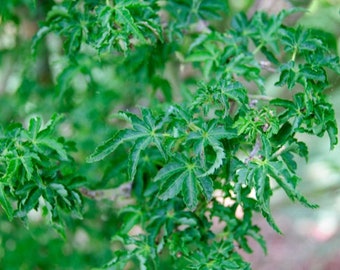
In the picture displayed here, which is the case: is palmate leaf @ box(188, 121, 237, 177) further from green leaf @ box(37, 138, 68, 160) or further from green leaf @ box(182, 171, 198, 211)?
green leaf @ box(37, 138, 68, 160)

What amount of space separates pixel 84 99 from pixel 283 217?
2.76 m

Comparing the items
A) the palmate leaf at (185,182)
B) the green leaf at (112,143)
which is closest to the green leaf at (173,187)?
the palmate leaf at (185,182)

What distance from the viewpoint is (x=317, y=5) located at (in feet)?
7.39

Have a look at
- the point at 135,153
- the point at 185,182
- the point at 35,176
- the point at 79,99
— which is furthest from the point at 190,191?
the point at 79,99

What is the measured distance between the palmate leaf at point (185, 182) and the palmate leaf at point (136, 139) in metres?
0.03

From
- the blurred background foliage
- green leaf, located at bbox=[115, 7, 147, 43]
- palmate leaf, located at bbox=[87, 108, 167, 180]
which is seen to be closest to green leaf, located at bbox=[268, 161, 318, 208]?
palmate leaf, located at bbox=[87, 108, 167, 180]

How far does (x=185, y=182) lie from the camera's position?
3.80 feet

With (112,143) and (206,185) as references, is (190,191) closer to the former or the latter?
(206,185)

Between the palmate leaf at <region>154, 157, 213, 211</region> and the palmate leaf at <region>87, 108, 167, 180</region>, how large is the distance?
0.10 ft

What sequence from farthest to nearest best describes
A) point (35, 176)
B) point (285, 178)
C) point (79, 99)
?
point (79, 99), point (35, 176), point (285, 178)

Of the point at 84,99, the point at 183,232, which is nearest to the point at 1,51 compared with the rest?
A: the point at 84,99

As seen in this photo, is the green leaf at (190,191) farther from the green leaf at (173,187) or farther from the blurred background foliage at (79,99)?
the blurred background foliage at (79,99)

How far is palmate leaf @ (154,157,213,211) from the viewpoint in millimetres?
1148

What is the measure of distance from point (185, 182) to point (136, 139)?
0.12m
